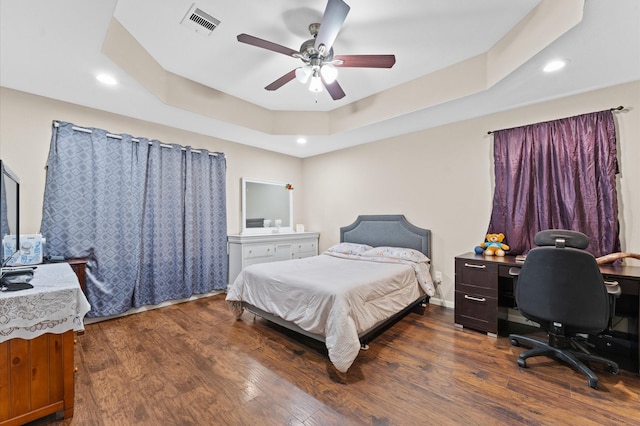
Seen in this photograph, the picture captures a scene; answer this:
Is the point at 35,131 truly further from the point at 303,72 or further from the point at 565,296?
the point at 565,296

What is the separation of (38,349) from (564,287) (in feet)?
11.2

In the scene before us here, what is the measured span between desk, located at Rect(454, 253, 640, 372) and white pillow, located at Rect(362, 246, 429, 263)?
24.6 inches

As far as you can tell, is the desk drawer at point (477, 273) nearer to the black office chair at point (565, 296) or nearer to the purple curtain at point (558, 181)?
the black office chair at point (565, 296)

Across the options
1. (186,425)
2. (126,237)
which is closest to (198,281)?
(126,237)

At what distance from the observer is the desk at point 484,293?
2564 mm

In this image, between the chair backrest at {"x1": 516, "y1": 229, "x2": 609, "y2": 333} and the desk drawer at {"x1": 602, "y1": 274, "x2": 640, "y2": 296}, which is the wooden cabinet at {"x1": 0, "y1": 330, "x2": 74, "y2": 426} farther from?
the desk drawer at {"x1": 602, "y1": 274, "x2": 640, "y2": 296}

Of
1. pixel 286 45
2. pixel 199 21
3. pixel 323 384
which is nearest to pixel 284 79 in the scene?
pixel 286 45

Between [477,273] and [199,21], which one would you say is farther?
[477,273]

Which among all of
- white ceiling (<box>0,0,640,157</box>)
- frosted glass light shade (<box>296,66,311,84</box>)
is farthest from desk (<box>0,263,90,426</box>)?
frosted glass light shade (<box>296,66,311,84</box>)

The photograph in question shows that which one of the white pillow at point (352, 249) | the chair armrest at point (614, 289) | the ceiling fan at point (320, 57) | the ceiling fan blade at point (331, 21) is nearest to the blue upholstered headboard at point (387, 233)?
the white pillow at point (352, 249)

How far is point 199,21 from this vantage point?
6.77 ft

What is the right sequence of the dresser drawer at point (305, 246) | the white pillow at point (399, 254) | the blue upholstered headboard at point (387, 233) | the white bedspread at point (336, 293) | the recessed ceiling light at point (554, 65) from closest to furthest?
the white bedspread at point (336, 293) → the recessed ceiling light at point (554, 65) → the white pillow at point (399, 254) → the blue upholstered headboard at point (387, 233) → the dresser drawer at point (305, 246)

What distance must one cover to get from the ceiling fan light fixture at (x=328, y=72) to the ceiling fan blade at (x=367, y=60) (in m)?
0.08

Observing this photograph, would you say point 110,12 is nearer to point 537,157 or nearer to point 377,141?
point 377,141
